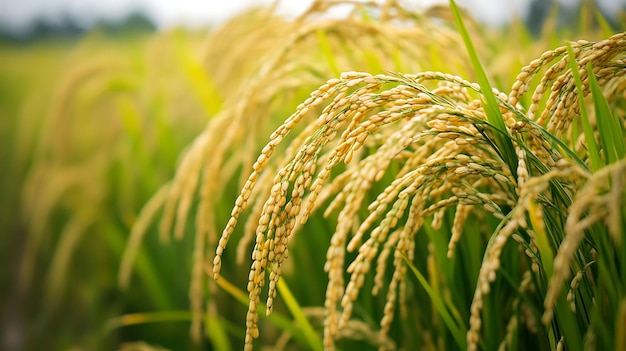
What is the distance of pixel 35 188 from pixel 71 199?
18 cm

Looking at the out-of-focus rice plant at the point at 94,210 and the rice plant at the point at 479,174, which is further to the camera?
the out-of-focus rice plant at the point at 94,210

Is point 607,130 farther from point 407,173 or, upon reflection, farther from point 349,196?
point 349,196

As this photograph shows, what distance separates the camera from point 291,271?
202 centimetres

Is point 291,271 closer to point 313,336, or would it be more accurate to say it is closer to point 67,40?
point 313,336

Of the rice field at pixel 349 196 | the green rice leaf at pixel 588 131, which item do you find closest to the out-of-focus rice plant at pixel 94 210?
the rice field at pixel 349 196

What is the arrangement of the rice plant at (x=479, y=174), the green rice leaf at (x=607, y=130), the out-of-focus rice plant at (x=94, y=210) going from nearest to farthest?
the rice plant at (x=479, y=174) < the green rice leaf at (x=607, y=130) < the out-of-focus rice plant at (x=94, y=210)

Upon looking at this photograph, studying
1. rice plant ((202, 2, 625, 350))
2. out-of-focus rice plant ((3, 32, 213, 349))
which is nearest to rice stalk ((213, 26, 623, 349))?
rice plant ((202, 2, 625, 350))

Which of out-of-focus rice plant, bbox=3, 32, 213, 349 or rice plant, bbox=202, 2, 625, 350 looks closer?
rice plant, bbox=202, 2, 625, 350

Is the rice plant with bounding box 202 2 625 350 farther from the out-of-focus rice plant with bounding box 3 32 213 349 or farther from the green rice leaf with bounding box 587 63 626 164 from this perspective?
the out-of-focus rice plant with bounding box 3 32 213 349

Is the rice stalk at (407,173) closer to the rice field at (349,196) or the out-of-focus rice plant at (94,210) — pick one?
the rice field at (349,196)

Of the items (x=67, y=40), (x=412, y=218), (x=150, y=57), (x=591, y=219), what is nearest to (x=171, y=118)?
(x=150, y=57)

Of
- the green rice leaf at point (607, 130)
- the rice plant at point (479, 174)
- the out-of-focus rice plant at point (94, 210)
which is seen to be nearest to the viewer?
the rice plant at point (479, 174)

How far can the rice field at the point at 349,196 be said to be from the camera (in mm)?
871

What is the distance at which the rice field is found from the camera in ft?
2.86
